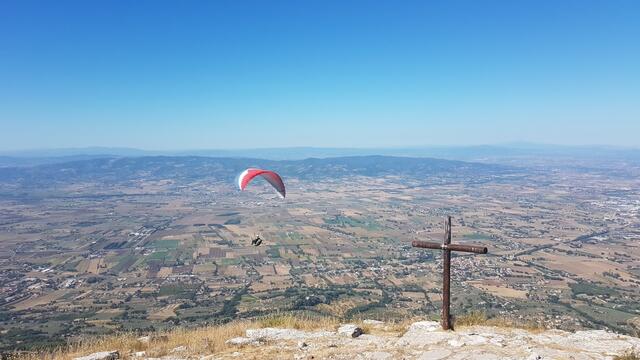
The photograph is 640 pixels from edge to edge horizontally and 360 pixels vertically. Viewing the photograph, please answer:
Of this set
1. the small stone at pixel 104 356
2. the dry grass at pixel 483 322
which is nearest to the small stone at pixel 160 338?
the small stone at pixel 104 356

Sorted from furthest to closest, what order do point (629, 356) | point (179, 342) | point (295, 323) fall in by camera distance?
point (295, 323), point (179, 342), point (629, 356)

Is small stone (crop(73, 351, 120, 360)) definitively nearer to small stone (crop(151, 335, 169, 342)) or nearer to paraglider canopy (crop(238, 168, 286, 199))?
small stone (crop(151, 335, 169, 342))

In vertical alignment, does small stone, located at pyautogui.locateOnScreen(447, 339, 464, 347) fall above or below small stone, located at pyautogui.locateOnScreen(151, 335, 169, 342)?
above

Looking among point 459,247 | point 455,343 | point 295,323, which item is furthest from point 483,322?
point 295,323

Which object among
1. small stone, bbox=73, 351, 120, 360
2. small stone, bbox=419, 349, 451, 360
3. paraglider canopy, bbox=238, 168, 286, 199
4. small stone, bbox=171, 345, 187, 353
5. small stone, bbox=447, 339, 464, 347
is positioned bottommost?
small stone, bbox=171, 345, 187, 353

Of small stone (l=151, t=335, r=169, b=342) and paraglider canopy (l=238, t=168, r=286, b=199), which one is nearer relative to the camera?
small stone (l=151, t=335, r=169, b=342)

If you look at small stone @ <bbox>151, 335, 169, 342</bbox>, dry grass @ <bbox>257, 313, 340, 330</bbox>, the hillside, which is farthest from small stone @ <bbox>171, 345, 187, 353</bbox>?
dry grass @ <bbox>257, 313, 340, 330</bbox>

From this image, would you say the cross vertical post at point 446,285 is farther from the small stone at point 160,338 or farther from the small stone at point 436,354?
the small stone at point 160,338

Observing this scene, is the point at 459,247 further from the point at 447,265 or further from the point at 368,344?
the point at 368,344
